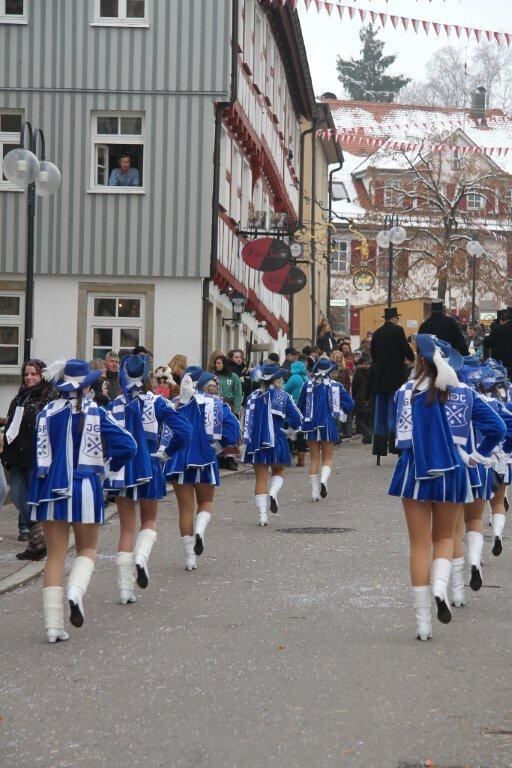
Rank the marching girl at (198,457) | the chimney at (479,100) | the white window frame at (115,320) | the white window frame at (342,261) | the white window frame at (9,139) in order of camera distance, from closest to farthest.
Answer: the marching girl at (198,457), the white window frame at (9,139), the white window frame at (115,320), the white window frame at (342,261), the chimney at (479,100)

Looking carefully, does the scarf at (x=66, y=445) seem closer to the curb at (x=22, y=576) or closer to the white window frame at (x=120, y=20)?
the curb at (x=22, y=576)

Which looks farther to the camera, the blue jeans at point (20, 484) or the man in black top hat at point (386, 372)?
the man in black top hat at point (386, 372)

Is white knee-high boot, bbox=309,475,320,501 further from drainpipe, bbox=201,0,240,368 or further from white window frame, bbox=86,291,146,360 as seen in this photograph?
white window frame, bbox=86,291,146,360

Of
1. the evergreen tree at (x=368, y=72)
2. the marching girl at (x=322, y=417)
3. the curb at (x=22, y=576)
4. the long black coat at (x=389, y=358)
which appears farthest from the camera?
the evergreen tree at (x=368, y=72)

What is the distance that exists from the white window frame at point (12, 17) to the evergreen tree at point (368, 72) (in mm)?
72063

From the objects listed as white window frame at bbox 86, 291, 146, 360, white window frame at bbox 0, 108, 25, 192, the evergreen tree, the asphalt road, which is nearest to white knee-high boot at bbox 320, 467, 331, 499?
the asphalt road

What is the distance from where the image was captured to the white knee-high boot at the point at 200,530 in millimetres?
12273

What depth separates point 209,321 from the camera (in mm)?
29078

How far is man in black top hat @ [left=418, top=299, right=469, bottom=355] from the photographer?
18922 millimetres

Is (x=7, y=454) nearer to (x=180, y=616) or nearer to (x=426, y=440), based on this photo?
(x=180, y=616)

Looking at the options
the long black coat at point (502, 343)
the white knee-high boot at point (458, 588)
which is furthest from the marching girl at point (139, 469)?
the long black coat at point (502, 343)

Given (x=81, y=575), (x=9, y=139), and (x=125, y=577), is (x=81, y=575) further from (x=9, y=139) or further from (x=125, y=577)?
(x=9, y=139)

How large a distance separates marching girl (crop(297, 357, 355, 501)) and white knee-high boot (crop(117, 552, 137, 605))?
7.98 meters

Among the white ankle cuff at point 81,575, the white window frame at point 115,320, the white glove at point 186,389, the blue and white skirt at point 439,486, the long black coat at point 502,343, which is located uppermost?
the white window frame at point 115,320
